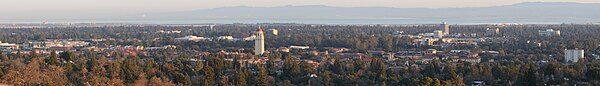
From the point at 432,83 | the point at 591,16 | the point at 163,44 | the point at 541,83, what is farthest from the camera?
the point at 591,16

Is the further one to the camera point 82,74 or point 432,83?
point 82,74

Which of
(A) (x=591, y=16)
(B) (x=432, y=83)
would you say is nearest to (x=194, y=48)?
(B) (x=432, y=83)

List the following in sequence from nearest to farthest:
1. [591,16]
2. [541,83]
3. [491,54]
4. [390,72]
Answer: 1. [541,83]
2. [390,72]
3. [491,54]
4. [591,16]

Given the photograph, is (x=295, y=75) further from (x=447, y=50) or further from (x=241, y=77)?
(x=447, y=50)

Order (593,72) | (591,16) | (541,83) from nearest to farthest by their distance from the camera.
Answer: (541,83), (593,72), (591,16)

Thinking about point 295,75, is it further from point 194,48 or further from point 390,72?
point 194,48

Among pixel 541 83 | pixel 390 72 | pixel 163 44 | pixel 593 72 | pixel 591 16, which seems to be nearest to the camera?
pixel 541 83

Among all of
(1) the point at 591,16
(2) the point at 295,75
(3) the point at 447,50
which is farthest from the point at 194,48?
(1) the point at 591,16

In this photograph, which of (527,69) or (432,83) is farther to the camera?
(527,69)
